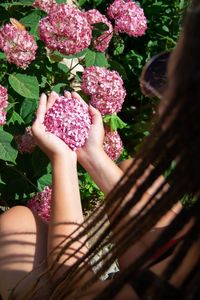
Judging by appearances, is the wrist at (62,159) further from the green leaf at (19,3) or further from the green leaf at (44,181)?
the green leaf at (19,3)

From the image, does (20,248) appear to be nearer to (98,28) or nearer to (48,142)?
(48,142)

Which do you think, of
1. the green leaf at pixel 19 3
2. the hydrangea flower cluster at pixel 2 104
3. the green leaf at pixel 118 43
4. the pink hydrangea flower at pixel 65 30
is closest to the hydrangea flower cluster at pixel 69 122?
the hydrangea flower cluster at pixel 2 104

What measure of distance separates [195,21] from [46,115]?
0.93 metres

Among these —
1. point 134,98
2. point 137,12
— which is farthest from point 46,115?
point 134,98

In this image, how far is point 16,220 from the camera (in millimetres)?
1639

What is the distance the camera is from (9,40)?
6.10 ft

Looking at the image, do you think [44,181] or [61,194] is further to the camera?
[44,181]

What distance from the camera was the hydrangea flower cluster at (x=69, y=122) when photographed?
163 centimetres

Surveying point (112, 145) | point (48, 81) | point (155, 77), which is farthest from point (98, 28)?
point (155, 77)

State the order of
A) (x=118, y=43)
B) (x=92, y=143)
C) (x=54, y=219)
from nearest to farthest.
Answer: (x=54, y=219) < (x=92, y=143) < (x=118, y=43)

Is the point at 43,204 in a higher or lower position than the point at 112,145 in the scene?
lower

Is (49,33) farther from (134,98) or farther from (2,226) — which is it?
(134,98)

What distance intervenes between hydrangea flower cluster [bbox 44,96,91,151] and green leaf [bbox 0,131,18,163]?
11.0 inches

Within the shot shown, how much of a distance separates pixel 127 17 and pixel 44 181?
0.65 m
